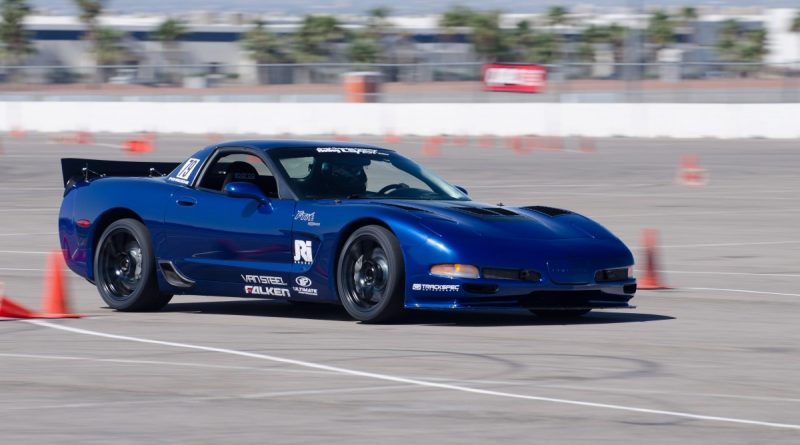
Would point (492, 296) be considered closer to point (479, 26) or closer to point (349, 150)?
point (349, 150)

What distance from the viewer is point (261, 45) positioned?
10625 centimetres

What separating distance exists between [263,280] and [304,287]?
38 centimetres

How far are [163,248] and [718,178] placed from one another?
19.0m

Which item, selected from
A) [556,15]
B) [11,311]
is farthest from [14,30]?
[11,311]

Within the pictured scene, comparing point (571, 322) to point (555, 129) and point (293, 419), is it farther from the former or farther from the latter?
point (555, 129)

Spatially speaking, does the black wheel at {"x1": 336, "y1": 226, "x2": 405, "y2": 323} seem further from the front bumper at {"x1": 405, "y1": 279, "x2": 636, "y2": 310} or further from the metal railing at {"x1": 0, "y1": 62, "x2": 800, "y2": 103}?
the metal railing at {"x1": 0, "y1": 62, "x2": 800, "y2": 103}

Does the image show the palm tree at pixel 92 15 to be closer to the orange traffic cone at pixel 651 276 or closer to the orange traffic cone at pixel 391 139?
the orange traffic cone at pixel 391 139

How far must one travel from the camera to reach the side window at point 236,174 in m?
10.8

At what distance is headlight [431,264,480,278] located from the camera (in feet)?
30.6

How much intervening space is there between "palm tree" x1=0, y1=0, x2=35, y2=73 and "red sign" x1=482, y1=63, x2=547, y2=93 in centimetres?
5854

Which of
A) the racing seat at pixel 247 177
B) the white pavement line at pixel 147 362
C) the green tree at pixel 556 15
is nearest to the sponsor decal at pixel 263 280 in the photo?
the racing seat at pixel 247 177

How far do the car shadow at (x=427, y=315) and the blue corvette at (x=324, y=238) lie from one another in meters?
0.25

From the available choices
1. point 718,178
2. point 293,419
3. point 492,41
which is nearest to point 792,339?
point 293,419

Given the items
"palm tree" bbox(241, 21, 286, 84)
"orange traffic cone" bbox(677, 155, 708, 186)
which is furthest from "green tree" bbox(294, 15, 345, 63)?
"orange traffic cone" bbox(677, 155, 708, 186)
